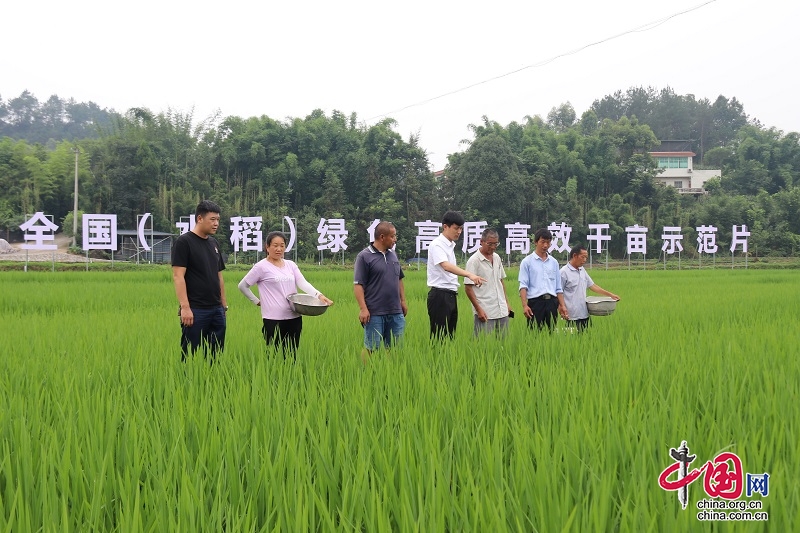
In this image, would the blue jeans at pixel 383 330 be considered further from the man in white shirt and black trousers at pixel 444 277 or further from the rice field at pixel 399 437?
the man in white shirt and black trousers at pixel 444 277

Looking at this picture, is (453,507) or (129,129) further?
(129,129)

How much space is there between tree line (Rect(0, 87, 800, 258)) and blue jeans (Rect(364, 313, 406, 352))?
1046 inches

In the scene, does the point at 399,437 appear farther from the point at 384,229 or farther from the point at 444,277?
the point at 444,277

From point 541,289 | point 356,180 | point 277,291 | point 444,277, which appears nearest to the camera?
point 277,291

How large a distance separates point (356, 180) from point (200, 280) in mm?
31830

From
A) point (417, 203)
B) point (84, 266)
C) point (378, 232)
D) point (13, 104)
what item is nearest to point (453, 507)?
point (378, 232)

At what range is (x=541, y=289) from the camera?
5363 mm

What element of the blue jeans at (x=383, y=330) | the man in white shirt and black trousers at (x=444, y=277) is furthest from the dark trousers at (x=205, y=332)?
the man in white shirt and black trousers at (x=444, y=277)

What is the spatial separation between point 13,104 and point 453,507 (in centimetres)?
10547

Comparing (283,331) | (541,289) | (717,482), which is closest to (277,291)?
(283,331)

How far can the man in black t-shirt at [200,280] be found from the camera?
4051mm

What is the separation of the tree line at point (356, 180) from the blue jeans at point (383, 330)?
87.2 feet

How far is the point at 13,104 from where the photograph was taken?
8956 centimetres

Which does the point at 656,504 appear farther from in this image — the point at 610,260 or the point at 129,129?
the point at 129,129
